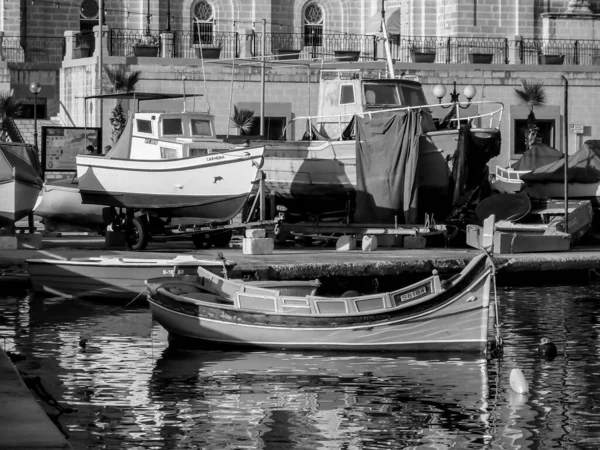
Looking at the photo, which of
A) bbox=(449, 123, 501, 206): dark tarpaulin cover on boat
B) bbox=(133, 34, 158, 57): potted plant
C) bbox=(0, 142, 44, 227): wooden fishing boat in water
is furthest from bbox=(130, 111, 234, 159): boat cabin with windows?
bbox=(133, 34, 158, 57): potted plant

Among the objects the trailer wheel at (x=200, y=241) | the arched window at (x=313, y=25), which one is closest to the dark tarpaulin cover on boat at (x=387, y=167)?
the trailer wheel at (x=200, y=241)

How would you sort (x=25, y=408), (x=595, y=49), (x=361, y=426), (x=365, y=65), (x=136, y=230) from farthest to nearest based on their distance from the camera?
(x=595, y=49)
(x=365, y=65)
(x=136, y=230)
(x=361, y=426)
(x=25, y=408)

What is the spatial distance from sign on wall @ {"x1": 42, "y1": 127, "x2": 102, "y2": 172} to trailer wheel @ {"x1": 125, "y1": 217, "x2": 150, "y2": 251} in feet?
25.4

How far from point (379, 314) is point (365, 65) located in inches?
1031

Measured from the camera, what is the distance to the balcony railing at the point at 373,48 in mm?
46844

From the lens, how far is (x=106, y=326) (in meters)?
23.4

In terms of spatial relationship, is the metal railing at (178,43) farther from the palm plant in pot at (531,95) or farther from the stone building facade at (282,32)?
the palm plant in pot at (531,95)

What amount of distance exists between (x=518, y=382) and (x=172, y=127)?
1561 centimetres

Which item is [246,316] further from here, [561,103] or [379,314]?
[561,103]

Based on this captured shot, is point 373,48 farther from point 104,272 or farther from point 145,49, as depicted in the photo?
point 104,272

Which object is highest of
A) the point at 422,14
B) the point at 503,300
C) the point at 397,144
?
the point at 422,14

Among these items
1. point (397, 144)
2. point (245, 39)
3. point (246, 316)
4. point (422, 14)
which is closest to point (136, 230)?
point (397, 144)

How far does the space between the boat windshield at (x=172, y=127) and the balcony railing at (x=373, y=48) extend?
1454cm

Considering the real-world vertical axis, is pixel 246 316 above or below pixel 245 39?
below
